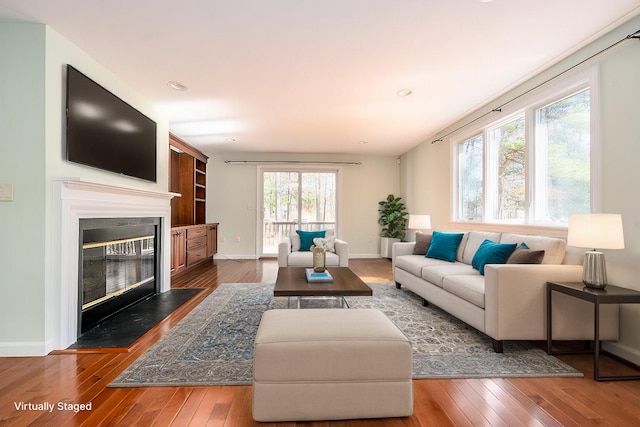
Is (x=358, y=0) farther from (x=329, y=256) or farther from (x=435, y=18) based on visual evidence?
(x=329, y=256)

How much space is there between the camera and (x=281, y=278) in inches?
122

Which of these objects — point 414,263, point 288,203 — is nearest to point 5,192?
point 414,263

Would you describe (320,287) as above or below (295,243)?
below

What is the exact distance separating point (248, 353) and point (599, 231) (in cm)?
251

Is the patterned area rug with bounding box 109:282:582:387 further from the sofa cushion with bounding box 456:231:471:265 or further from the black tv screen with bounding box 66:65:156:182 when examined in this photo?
the black tv screen with bounding box 66:65:156:182

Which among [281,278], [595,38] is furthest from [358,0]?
[281,278]

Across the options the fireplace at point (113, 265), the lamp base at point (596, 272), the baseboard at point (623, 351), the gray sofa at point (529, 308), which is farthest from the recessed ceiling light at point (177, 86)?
the baseboard at point (623, 351)

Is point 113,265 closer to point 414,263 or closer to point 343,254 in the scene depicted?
point 343,254

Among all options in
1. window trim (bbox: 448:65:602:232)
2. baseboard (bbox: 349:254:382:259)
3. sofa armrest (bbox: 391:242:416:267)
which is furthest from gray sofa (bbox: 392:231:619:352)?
baseboard (bbox: 349:254:382:259)

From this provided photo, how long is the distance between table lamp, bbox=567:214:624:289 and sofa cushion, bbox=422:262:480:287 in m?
0.98

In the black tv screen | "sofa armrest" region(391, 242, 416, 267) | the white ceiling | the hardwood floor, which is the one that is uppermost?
the white ceiling

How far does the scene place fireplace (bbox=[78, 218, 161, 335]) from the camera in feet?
8.71

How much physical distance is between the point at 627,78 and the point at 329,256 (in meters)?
3.30

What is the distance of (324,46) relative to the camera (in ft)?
8.42
